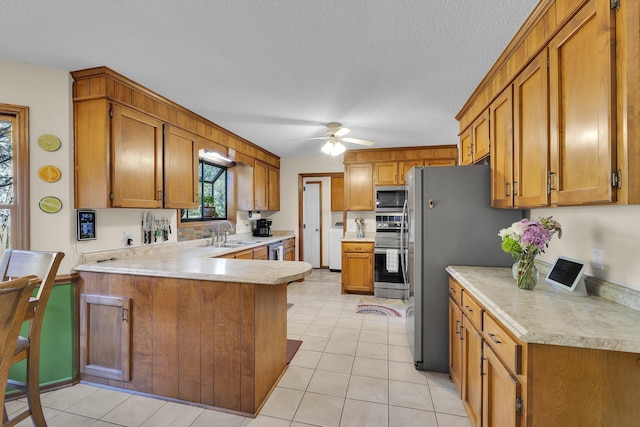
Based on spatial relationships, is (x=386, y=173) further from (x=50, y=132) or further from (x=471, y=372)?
(x=50, y=132)

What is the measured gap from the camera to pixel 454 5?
151cm

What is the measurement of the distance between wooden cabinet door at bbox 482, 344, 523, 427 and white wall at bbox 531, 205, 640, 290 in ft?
2.39

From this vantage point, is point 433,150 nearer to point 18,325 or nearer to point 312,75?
point 312,75

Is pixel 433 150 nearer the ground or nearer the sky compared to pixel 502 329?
nearer the sky

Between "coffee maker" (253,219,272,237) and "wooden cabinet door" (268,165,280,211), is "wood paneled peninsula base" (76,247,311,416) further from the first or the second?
"wooden cabinet door" (268,165,280,211)

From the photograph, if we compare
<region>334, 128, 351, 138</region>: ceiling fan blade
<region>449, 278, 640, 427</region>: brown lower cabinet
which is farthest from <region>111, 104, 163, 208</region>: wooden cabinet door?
<region>449, 278, 640, 427</region>: brown lower cabinet

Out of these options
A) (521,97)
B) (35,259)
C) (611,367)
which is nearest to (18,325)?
(35,259)

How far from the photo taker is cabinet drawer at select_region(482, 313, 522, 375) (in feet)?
3.60

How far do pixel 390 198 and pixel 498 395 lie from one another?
3.39 meters

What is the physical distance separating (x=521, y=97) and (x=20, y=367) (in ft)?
12.9

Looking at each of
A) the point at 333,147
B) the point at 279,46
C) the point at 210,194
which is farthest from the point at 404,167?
the point at 279,46

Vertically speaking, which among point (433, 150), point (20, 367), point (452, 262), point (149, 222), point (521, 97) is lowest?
point (20, 367)

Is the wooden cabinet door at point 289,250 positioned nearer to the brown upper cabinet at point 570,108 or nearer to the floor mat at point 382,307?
the floor mat at point 382,307

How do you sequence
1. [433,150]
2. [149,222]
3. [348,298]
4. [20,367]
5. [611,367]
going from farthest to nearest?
1. [433,150]
2. [348,298]
3. [149,222]
4. [20,367]
5. [611,367]
